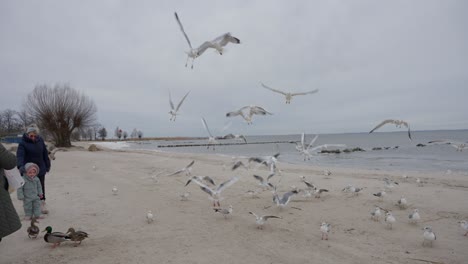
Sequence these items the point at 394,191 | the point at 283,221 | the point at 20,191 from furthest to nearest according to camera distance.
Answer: the point at 394,191, the point at 283,221, the point at 20,191

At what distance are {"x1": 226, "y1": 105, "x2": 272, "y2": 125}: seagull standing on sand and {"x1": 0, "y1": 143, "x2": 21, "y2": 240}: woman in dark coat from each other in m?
3.70

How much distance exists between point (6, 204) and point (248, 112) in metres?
4.30

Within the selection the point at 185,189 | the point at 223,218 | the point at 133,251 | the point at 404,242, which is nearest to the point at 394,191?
the point at 404,242

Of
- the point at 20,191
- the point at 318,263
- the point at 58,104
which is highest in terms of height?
the point at 58,104

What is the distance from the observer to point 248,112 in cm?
629

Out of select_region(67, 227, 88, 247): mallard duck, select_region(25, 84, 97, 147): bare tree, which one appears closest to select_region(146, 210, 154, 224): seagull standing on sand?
select_region(67, 227, 88, 247): mallard duck

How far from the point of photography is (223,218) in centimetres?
660

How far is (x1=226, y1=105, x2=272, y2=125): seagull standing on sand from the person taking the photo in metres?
6.15

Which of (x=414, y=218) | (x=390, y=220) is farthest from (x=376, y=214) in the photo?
(x=414, y=218)

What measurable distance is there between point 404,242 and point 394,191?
4.97m

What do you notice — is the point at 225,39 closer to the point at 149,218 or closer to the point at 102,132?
the point at 149,218

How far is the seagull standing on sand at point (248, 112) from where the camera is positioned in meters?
6.15

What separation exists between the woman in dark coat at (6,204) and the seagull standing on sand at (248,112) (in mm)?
3702

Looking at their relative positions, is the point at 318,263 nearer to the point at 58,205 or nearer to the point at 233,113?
the point at 233,113
